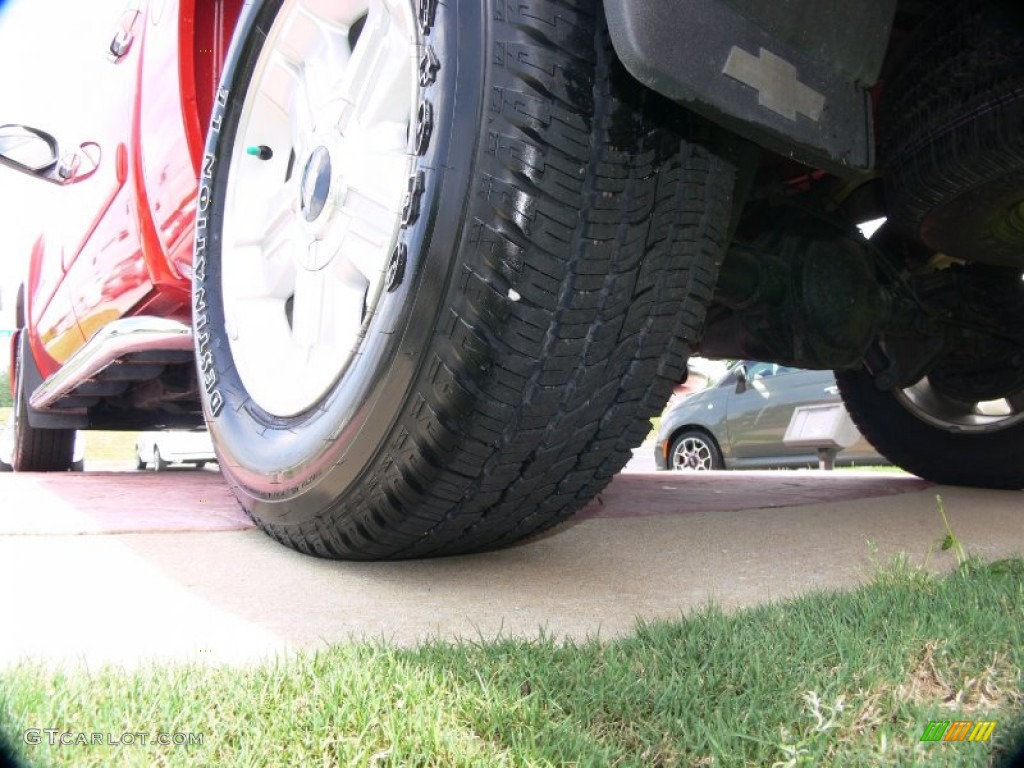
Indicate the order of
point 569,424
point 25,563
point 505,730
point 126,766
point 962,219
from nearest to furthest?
point 126,766
point 505,730
point 569,424
point 25,563
point 962,219

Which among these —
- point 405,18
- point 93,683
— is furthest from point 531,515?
point 405,18

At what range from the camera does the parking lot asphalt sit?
3.93 ft

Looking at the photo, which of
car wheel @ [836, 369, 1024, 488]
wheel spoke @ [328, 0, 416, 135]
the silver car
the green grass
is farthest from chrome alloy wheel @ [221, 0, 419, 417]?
the silver car

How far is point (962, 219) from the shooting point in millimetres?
1848

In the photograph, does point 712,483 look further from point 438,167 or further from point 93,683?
point 93,683

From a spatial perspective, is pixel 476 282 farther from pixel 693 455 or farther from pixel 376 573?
pixel 693 455

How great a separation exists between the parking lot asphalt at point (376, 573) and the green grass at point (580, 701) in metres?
0.13

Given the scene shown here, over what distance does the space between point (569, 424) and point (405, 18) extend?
77cm

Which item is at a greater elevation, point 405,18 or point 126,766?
point 405,18

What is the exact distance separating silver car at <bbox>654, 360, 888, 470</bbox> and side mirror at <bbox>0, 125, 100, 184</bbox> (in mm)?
5392

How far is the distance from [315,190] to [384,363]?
0.61m

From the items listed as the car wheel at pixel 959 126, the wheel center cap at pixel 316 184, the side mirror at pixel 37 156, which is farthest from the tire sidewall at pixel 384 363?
the side mirror at pixel 37 156

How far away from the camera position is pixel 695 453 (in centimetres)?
862

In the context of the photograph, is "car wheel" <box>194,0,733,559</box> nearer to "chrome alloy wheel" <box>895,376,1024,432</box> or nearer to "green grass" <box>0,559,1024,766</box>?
"green grass" <box>0,559,1024,766</box>
